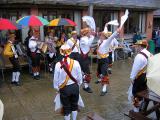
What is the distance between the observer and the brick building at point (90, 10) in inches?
468

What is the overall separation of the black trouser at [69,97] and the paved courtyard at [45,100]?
2.91 feet

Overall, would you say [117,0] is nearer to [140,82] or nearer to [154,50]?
[154,50]

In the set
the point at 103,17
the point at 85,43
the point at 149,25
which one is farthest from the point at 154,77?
the point at 149,25

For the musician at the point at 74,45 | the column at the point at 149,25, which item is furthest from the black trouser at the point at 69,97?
the column at the point at 149,25

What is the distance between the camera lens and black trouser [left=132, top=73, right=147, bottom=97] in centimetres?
635

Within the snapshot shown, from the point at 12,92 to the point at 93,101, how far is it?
2.73 metres

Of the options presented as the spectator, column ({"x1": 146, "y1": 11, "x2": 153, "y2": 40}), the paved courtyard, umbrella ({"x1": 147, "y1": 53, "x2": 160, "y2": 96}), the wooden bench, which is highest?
column ({"x1": 146, "y1": 11, "x2": 153, "y2": 40})

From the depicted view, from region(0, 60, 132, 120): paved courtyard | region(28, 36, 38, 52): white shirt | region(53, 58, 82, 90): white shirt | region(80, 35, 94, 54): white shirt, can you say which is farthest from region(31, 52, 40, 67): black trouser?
region(53, 58, 82, 90): white shirt

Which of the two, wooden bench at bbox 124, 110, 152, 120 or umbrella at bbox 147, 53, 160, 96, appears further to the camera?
wooden bench at bbox 124, 110, 152, 120

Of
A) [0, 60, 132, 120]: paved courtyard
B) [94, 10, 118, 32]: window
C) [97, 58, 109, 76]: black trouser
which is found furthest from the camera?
[94, 10, 118, 32]: window

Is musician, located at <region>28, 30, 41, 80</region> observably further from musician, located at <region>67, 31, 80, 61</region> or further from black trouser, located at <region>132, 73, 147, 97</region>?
black trouser, located at <region>132, 73, 147, 97</region>

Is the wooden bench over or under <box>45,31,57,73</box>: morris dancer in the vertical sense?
under

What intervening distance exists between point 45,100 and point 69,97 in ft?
7.55

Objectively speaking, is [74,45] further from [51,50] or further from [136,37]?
[136,37]
